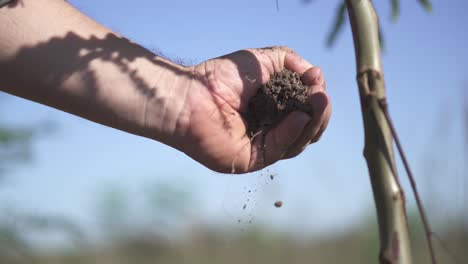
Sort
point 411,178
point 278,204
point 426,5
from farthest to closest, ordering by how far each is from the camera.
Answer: point 278,204 < point 426,5 < point 411,178

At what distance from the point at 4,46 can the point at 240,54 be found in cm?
55

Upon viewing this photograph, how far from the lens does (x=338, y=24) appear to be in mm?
1042

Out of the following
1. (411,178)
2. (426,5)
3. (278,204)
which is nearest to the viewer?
(411,178)

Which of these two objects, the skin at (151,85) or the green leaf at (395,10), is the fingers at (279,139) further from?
the green leaf at (395,10)

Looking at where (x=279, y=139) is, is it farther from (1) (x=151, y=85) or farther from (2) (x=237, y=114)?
(1) (x=151, y=85)

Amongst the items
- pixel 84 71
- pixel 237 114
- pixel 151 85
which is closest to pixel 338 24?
pixel 237 114

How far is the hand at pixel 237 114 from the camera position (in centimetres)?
123

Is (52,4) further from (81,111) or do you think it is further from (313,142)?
(313,142)

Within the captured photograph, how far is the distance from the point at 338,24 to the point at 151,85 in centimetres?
47

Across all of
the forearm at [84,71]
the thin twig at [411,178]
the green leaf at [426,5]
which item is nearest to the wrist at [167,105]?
the forearm at [84,71]

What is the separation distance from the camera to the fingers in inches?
45.6

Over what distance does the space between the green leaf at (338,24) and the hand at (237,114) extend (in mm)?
158

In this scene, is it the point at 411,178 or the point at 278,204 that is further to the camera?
the point at 278,204

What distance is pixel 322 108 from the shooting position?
1159 millimetres
